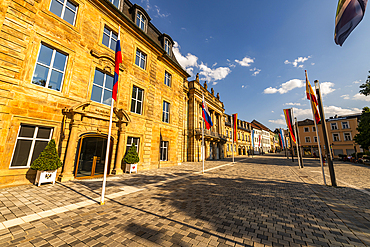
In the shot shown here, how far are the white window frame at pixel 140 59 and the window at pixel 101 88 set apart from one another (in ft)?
12.8

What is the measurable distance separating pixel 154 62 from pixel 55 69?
8.91m

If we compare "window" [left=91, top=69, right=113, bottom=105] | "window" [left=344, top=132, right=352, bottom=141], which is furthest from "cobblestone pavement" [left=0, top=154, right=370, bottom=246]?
"window" [left=344, top=132, right=352, bottom=141]

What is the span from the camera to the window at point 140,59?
1367cm

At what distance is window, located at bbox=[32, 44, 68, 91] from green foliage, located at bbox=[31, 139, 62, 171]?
332 cm

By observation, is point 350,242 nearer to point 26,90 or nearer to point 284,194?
point 284,194

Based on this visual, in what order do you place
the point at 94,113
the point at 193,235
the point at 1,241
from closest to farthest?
the point at 1,241 < the point at 193,235 < the point at 94,113

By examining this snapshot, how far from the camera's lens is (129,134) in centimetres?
1192

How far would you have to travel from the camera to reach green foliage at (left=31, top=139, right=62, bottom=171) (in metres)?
6.76

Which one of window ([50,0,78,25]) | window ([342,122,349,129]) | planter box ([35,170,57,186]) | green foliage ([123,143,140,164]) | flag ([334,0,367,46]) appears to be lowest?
planter box ([35,170,57,186])

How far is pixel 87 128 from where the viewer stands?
9172 mm

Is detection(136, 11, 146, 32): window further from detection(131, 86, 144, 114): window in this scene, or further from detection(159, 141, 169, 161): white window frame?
detection(159, 141, 169, 161): white window frame

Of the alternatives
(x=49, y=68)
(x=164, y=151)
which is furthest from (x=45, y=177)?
(x=164, y=151)

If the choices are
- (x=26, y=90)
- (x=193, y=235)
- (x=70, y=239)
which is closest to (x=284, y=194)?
(x=193, y=235)

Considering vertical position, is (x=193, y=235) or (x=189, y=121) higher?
(x=189, y=121)
